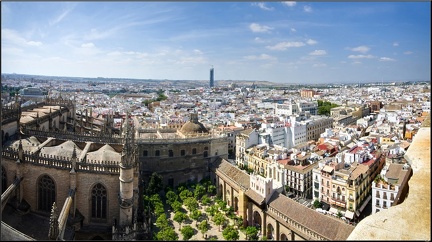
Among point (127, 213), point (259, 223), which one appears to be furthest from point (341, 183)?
point (127, 213)

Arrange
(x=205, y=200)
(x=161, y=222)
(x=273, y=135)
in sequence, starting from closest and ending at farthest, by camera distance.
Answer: (x=161, y=222)
(x=205, y=200)
(x=273, y=135)

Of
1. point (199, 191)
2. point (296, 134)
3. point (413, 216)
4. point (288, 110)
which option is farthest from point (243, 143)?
point (288, 110)

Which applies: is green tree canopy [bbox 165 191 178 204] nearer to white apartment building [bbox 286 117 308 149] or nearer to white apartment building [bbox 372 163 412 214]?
white apartment building [bbox 372 163 412 214]

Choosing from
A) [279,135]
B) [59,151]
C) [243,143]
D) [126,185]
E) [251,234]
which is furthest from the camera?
[279,135]

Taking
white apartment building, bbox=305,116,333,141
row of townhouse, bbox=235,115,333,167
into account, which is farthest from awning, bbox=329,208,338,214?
white apartment building, bbox=305,116,333,141

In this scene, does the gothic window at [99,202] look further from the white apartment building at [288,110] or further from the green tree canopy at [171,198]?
the white apartment building at [288,110]

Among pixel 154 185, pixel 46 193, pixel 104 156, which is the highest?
pixel 104 156

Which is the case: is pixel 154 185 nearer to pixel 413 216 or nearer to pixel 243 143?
pixel 243 143
